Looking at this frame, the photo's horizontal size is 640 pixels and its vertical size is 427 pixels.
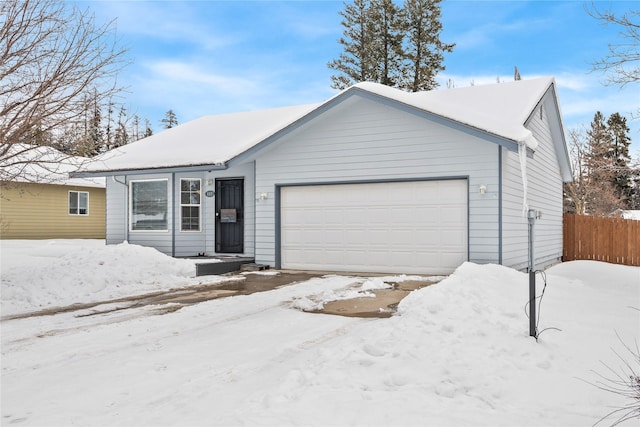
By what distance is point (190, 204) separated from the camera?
561 inches

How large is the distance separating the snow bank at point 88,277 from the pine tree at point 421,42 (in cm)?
2290

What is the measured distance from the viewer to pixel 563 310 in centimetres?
657

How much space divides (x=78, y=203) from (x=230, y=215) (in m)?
13.8

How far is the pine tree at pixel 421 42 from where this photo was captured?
99.8 feet

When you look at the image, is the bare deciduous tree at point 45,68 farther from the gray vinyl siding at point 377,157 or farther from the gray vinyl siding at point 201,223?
the gray vinyl siding at point 201,223

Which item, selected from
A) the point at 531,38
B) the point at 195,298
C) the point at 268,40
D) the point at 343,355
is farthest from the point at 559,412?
the point at 531,38

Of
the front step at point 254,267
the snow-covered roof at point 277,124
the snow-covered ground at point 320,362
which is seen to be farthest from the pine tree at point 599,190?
the snow-covered ground at point 320,362

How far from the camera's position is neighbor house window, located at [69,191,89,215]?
2372 cm

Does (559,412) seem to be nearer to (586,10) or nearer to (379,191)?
(379,191)

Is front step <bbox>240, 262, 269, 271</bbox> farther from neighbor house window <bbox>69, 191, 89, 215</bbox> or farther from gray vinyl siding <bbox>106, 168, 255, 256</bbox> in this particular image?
neighbor house window <bbox>69, 191, 89, 215</bbox>

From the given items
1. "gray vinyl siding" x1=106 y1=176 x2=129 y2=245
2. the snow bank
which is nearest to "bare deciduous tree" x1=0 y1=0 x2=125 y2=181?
the snow bank

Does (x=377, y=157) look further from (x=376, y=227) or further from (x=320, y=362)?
(x=320, y=362)

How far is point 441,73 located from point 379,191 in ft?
73.6

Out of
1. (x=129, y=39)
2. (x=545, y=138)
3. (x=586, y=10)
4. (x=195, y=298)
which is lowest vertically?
(x=195, y=298)
